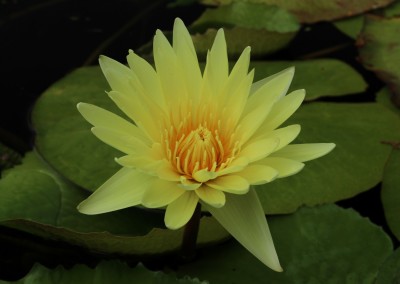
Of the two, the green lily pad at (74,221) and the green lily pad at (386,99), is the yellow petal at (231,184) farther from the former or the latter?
the green lily pad at (386,99)

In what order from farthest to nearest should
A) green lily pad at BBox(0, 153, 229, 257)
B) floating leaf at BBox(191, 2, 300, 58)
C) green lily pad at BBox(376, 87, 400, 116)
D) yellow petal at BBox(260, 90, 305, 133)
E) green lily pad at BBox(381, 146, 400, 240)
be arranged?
floating leaf at BBox(191, 2, 300, 58), green lily pad at BBox(376, 87, 400, 116), green lily pad at BBox(381, 146, 400, 240), green lily pad at BBox(0, 153, 229, 257), yellow petal at BBox(260, 90, 305, 133)

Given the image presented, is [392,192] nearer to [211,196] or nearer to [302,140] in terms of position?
[302,140]

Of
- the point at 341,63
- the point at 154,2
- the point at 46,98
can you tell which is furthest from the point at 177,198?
the point at 154,2

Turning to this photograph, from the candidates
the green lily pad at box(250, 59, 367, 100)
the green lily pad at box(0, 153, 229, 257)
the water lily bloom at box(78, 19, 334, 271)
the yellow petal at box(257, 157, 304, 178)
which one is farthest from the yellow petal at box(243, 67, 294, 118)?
the green lily pad at box(250, 59, 367, 100)

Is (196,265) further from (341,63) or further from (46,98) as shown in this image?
(341,63)

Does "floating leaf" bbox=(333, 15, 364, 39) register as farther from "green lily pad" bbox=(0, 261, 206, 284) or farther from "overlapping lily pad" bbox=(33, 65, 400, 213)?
"green lily pad" bbox=(0, 261, 206, 284)

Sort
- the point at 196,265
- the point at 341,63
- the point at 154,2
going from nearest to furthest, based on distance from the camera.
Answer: the point at 196,265 → the point at 341,63 → the point at 154,2
